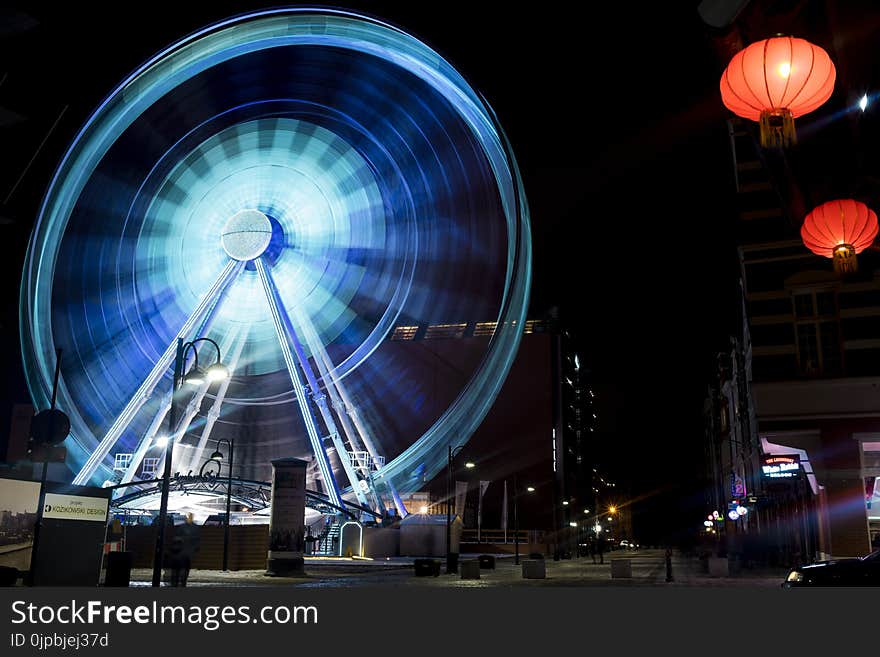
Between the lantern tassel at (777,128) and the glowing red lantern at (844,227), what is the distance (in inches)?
152

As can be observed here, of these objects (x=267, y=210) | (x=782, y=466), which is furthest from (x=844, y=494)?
(x=267, y=210)

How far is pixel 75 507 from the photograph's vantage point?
57.1 ft

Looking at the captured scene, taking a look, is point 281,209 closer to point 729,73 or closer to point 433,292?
point 433,292

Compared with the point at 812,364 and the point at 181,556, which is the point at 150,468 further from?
the point at 812,364

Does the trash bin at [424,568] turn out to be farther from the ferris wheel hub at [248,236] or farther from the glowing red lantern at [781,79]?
the glowing red lantern at [781,79]

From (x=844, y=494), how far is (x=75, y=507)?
20389 millimetres

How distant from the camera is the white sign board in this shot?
16.8 meters

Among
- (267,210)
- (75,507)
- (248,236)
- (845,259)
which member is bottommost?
(75,507)

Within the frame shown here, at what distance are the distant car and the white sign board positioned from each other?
1436 cm

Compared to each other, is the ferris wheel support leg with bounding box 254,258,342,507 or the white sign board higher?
the ferris wheel support leg with bounding box 254,258,342,507

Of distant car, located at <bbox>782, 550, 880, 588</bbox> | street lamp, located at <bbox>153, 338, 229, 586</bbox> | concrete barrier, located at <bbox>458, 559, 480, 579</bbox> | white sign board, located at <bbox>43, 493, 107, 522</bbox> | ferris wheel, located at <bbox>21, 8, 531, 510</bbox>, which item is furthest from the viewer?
ferris wheel, located at <bbox>21, 8, 531, 510</bbox>

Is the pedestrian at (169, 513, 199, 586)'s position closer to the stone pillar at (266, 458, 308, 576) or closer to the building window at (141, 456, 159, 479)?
the stone pillar at (266, 458, 308, 576)

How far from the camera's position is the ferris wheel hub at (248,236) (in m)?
32.6

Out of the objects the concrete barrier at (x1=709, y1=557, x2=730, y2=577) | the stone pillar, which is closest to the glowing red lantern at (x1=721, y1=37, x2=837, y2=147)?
the stone pillar
